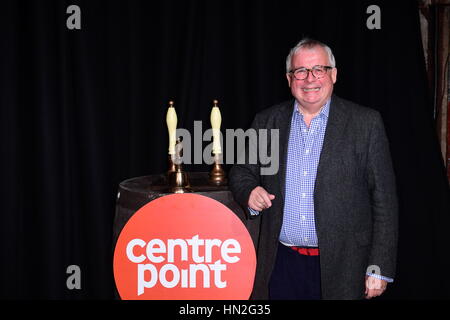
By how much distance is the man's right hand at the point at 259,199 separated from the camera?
4.30 ft

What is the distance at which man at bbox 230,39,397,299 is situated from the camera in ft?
4.31

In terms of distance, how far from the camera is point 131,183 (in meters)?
1.67

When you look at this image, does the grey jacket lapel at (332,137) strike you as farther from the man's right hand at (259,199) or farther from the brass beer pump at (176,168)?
the brass beer pump at (176,168)

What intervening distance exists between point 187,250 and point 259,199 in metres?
0.26

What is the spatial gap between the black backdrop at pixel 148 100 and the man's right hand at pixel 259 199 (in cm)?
76

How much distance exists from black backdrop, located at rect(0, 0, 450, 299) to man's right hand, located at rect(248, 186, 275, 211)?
2.49 ft

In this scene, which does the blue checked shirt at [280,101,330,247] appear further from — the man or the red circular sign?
the red circular sign

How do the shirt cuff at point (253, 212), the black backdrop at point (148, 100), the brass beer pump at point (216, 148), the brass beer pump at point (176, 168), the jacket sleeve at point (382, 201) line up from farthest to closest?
the black backdrop at point (148, 100) → the brass beer pump at point (216, 148) → the brass beer pump at point (176, 168) → the shirt cuff at point (253, 212) → the jacket sleeve at point (382, 201)

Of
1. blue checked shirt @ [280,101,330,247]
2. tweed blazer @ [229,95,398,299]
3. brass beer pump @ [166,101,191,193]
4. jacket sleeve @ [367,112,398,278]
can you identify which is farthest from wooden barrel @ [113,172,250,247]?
jacket sleeve @ [367,112,398,278]

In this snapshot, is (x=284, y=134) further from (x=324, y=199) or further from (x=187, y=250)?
(x=187, y=250)

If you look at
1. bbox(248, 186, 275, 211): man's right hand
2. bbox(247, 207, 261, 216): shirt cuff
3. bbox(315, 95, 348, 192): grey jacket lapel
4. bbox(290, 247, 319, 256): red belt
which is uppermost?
bbox(315, 95, 348, 192): grey jacket lapel

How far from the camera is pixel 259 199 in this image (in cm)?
133

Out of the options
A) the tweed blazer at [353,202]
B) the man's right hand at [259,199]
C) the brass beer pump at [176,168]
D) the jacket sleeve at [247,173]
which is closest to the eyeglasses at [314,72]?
the tweed blazer at [353,202]

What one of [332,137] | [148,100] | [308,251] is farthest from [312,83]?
[148,100]
